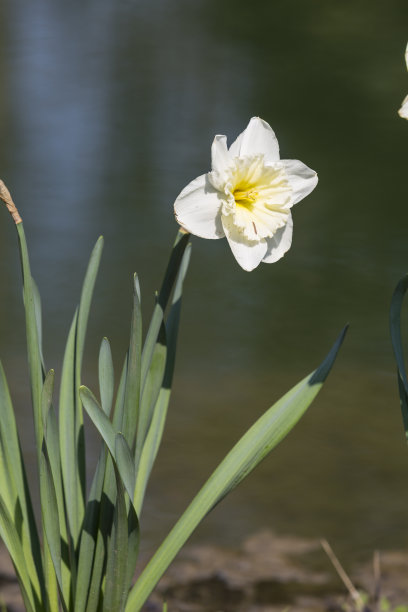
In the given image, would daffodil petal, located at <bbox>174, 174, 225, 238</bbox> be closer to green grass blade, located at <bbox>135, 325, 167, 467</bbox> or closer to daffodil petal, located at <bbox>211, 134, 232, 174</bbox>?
daffodil petal, located at <bbox>211, 134, 232, 174</bbox>

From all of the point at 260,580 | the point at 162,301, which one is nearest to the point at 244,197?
the point at 162,301

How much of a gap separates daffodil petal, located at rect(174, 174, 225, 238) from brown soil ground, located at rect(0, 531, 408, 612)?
2.58 ft

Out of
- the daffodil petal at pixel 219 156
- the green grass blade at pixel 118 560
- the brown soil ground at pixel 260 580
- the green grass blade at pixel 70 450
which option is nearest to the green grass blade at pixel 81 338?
the green grass blade at pixel 70 450

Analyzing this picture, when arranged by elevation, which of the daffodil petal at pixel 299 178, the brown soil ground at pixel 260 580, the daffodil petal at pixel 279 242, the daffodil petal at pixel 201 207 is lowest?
the brown soil ground at pixel 260 580

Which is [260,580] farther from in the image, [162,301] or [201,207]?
[201,207]

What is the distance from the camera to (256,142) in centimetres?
83

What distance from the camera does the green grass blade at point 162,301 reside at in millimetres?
888

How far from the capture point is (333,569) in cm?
152

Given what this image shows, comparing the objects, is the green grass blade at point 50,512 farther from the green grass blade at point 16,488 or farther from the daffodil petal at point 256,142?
the daffodil petal at point 256,142

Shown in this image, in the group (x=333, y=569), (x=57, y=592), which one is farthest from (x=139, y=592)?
(x=333, y=569)

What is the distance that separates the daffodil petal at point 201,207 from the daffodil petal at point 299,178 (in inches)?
3.5

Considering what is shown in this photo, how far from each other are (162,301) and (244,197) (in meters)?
0.17

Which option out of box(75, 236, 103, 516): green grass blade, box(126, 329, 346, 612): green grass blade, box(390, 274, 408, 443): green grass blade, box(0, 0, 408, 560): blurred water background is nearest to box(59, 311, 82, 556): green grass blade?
box(75, 236, 103, 516): green grass blade

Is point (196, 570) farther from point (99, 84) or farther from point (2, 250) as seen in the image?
point (99, 84)
